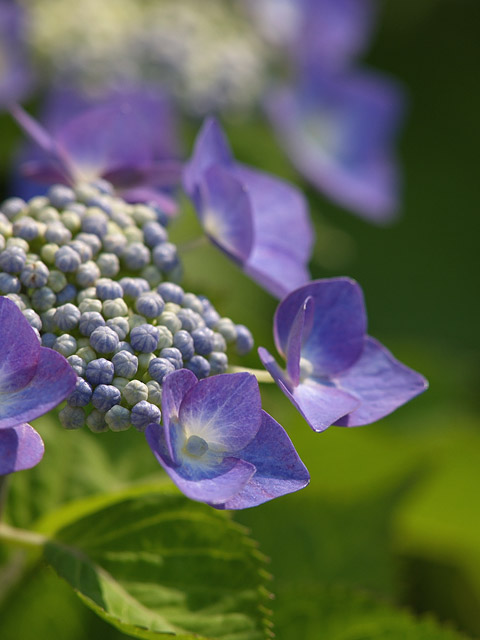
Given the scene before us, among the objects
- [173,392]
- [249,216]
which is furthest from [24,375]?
[249,216]

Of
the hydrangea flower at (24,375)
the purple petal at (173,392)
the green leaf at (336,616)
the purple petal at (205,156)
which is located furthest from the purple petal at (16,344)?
the green leaf at (336,616)

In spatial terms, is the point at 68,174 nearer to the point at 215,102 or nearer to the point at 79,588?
Result: the point at 79,588

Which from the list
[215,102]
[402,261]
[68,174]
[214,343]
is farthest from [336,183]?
[214,343]

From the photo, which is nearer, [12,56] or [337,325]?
[337,325]

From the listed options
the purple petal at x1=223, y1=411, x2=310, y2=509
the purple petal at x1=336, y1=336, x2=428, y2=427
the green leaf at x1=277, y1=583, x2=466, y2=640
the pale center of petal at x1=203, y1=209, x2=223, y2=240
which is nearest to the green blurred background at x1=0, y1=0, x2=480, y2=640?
the green leaf at x1=277, y1=583, x2=466, y2=640

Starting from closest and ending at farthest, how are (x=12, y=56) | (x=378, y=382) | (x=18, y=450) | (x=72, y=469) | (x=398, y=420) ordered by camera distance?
1. (x=18, y=450)
2. (x=378, y=382)
3. (x=72, y=469)
4. (x=398, y=420)
5. (x=12, y=56)

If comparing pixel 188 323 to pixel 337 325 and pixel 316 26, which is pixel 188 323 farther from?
pixel 316 26
